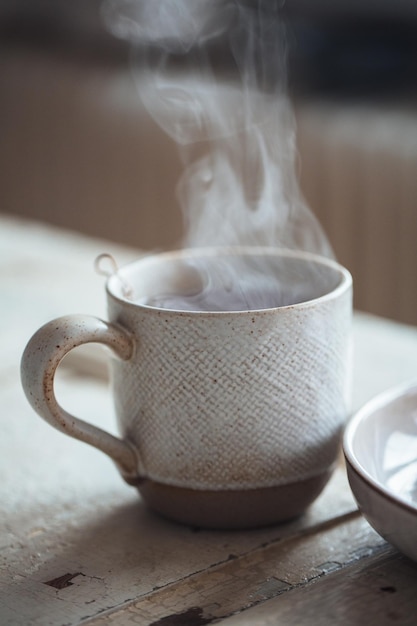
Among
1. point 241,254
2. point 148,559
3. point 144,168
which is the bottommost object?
point 144,168

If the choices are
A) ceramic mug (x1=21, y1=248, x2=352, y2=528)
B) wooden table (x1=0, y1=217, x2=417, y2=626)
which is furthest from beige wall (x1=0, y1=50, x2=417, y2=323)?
ceramic mug (x1=21, y1=248, x2=352, y2=528)

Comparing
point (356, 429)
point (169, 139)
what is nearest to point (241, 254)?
point (356, 429)

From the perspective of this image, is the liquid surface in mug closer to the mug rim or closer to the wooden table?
the mug rim

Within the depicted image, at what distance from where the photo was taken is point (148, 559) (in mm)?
443

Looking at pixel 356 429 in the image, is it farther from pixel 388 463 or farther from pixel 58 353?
pixel 58 353

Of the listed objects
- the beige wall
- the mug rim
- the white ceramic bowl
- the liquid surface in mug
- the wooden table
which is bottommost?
the beige wall

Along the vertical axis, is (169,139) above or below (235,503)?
below

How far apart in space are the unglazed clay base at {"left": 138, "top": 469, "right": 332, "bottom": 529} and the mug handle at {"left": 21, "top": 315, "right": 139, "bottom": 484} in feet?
0.16

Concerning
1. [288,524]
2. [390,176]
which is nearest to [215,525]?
[288,524]

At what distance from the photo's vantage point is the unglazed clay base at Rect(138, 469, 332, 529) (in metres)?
0.45

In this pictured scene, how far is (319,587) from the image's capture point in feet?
1.33

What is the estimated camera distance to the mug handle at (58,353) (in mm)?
429

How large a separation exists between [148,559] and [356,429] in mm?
120

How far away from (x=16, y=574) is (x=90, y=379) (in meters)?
0.27
